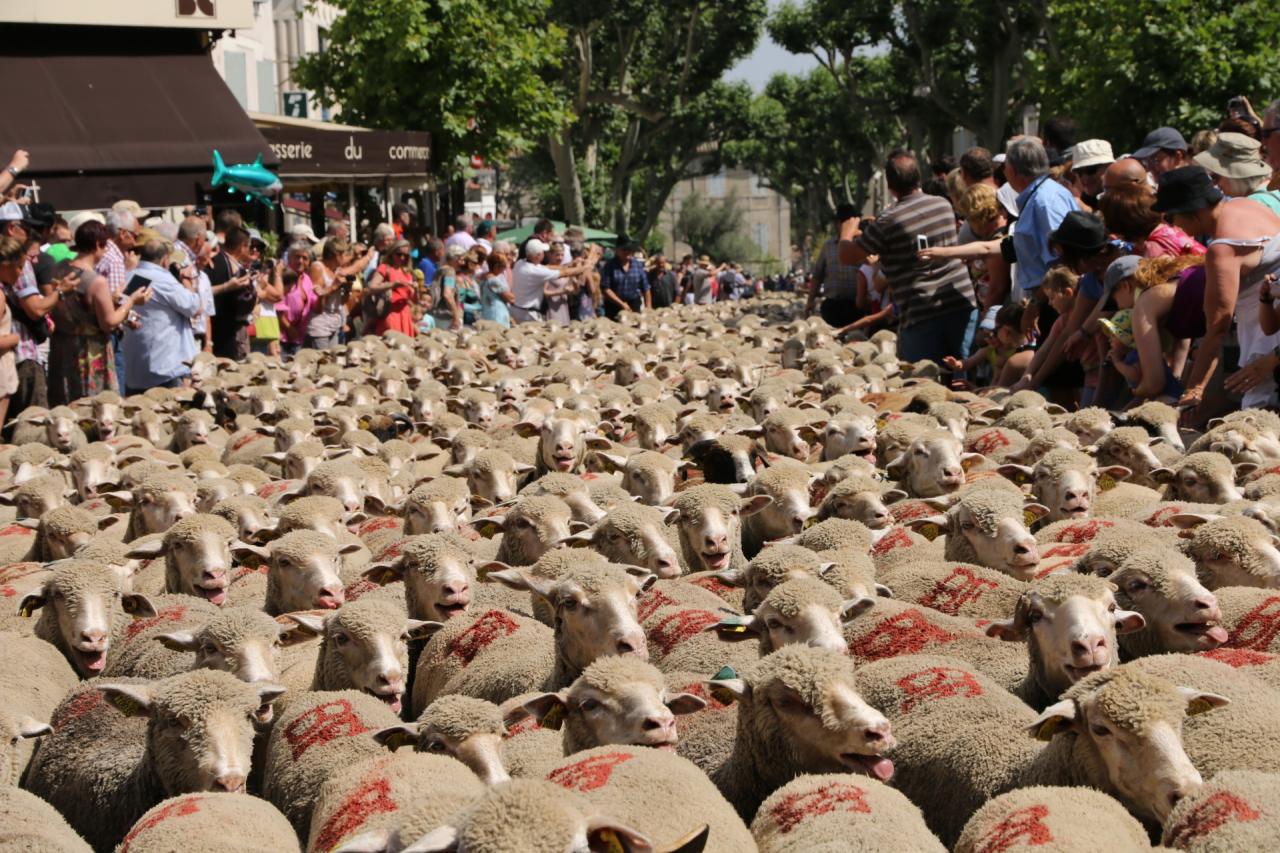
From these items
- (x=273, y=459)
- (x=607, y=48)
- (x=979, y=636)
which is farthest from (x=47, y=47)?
(x=607, y=48)

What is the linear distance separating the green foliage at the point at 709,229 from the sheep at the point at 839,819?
82.2 meters

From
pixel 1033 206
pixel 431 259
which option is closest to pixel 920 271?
pixel 1033 206

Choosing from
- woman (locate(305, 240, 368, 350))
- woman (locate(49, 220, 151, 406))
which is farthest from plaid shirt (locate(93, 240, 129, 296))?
woman (locate(305, 240, 368, 350))

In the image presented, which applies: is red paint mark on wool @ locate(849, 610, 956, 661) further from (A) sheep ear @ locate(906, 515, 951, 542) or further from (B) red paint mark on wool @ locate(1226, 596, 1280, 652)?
(A) sheep ear @ locate(906, 515, 951, 542)

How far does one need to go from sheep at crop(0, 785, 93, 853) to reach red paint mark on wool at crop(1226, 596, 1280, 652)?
3051mm

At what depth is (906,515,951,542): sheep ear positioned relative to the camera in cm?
604

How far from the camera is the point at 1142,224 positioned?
8.06m

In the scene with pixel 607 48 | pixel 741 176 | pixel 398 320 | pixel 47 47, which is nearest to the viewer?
pixel 398 320

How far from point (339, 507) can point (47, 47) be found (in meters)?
12.4

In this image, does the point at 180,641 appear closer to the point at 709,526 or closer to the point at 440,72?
the point at 709,526

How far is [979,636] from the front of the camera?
15.7 ft

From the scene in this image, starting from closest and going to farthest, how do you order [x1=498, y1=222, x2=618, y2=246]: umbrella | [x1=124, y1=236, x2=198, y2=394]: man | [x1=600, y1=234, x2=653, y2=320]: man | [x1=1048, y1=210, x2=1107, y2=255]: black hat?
[x1=1048, y1=210, x2=1107, y2=255]: black hat < [x1=124, y1=236, x2=198, y2=394]: man < [x1=600, y1=234, x2=653, y2=320]: man < [x1=498, y1=222, x2=618, y2=246]: umbrella

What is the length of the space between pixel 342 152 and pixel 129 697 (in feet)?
48.7

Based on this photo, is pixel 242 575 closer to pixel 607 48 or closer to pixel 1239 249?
pixel 1239 249
